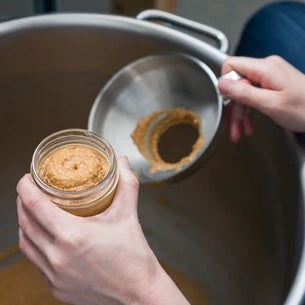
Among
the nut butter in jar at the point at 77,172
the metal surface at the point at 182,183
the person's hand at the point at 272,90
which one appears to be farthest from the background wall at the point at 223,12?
the nut butter in jar at the point at 77,172

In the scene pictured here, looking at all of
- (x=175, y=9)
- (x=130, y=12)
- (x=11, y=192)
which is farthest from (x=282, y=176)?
(x=175, y=9)

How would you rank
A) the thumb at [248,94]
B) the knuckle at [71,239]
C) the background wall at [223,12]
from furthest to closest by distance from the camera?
1. the background wall at [223,12]
2. the thumb at [248,94]
3. the knuckle at [71,239]

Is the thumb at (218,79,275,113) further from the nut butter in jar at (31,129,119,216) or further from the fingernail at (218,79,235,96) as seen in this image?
the nut butter in jar at (31,129,119,216)

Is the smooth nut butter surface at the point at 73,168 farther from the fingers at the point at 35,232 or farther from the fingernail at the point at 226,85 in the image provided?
the fingernail at the point at 226,85

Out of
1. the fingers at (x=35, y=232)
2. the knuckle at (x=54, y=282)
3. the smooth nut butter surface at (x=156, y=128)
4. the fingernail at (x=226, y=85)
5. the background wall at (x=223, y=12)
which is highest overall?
the fingernail at (x=226, y=85)

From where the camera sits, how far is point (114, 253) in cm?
35

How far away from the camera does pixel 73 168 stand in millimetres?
382

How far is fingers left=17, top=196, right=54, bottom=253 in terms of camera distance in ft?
1.17

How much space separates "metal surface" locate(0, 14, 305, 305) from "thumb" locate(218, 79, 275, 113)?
0.18 ft

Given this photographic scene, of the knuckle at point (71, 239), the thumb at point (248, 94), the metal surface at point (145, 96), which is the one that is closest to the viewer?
the knuckle at point (71, 239)

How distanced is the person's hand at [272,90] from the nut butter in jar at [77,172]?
150 mm

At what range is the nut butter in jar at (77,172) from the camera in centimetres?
36

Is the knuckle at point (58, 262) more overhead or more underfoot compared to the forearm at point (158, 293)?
more overhead

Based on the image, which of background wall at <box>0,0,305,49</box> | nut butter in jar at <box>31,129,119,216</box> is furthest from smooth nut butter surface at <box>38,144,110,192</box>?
background wall at <box>0,0,305,49</box>
